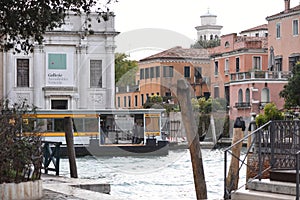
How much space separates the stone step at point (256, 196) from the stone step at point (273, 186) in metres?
0.06

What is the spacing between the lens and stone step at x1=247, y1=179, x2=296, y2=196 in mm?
9969

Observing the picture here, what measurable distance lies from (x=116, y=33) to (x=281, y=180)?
35693mm

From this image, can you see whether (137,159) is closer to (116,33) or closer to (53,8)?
(116,33)

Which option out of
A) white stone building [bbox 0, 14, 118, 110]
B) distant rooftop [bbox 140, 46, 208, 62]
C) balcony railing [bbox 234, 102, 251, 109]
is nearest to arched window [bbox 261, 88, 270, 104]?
balcony railing [bbox 234, 102, 251, 109]

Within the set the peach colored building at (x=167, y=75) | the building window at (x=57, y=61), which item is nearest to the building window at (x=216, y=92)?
the peach colored building at (x=167, y=75)

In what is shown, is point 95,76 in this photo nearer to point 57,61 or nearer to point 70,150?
point 57,61

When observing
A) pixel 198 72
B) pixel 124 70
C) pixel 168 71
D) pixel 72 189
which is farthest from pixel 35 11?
pixel 124 70

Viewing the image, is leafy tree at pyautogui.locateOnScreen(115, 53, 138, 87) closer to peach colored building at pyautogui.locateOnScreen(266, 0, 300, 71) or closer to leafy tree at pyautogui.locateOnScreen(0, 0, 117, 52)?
A: peach colored building at pyautogui.locateOnScreen(266, 0, 300, 71)

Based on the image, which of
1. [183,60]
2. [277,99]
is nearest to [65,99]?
[183,60]

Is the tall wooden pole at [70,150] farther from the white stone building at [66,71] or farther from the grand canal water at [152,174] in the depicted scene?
the white stone building at [66,71]

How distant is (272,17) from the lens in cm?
5394

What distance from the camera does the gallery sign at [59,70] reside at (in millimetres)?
44156

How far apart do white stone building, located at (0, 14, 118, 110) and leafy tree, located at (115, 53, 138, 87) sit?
38.2ft

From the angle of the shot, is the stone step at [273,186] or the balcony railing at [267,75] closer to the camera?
the stone step at [273,186]
